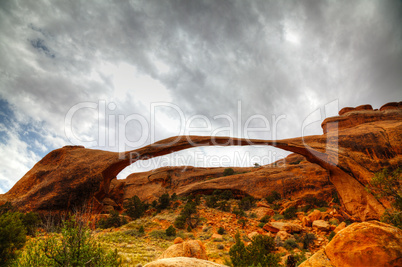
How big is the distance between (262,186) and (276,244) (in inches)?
486

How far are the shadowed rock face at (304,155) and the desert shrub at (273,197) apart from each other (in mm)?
7625

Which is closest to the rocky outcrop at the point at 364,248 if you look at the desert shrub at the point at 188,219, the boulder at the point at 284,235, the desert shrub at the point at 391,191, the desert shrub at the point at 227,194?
the desert shrub at the point at 391,191

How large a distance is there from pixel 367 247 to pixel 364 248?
2.2 inches

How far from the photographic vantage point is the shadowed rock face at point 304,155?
849 centimetres

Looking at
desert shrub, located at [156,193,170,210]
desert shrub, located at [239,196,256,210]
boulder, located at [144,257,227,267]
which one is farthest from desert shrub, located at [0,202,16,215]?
desert shrub, located at [239,196,256,210]

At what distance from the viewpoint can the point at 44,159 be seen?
13.1 m

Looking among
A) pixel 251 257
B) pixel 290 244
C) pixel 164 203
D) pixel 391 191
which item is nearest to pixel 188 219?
pixel 164 203

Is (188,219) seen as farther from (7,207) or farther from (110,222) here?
(7,207)

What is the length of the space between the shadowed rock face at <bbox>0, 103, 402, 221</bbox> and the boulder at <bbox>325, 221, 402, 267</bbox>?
695cm

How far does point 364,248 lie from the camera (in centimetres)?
308

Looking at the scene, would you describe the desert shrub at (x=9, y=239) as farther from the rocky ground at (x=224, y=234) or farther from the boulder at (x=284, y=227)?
the boulder at (x=284, y=227)

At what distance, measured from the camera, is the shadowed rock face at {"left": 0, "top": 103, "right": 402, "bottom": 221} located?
8.49m

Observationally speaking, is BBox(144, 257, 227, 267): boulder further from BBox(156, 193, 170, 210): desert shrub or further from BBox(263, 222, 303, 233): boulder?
BBox(156, 193, 170, 210): desert shrub

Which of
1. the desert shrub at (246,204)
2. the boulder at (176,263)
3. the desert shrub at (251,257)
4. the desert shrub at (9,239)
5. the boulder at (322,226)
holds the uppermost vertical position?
the boulder at (176,263)
